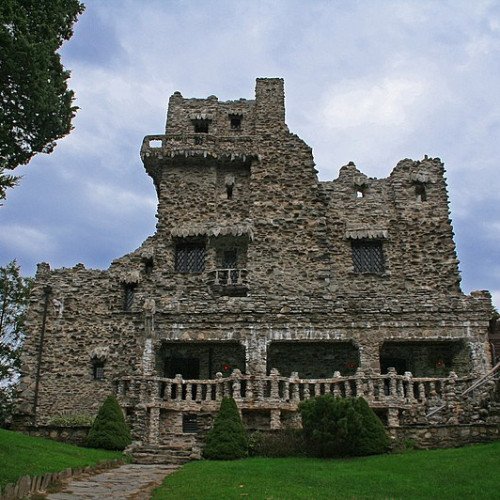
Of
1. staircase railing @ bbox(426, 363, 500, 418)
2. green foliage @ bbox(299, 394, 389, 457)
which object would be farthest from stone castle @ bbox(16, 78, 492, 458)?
green foliage @ bbox(299, 394, 389, 457)

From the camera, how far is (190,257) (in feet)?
117

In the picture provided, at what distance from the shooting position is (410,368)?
2870cm

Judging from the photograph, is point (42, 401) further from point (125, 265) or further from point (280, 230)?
point (280, 230)

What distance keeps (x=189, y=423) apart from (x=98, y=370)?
8.07 meters

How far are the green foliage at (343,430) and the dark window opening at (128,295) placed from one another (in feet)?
54.5

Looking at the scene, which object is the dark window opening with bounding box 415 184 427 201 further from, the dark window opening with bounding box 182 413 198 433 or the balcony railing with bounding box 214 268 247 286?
the dark window opening with bounding box 182 413 198 433

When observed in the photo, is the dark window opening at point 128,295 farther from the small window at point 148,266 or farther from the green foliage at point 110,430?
the green foliage at point 110,430

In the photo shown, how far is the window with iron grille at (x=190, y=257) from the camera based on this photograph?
116 ft

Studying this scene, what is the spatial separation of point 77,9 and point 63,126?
379cm

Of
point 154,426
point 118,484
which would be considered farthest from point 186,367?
point 118,484

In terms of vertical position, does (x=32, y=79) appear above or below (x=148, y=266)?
below

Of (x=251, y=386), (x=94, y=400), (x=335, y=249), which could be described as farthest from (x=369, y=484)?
(x=335, y=249)

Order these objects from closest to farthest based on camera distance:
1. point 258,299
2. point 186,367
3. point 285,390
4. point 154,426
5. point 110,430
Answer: point 110,430
point 154,426
point 285,390
point 258,299
point 186,367

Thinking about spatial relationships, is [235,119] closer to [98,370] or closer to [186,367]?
[186,367]
